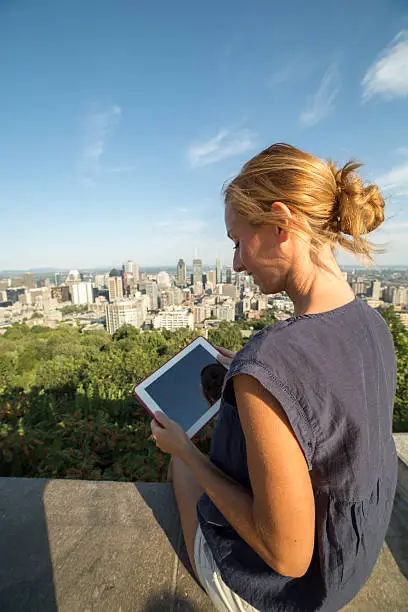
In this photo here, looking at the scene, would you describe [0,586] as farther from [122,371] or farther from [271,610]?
[122,371]

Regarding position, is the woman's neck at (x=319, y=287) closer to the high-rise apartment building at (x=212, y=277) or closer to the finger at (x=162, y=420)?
the finger at (x=162, y=420)

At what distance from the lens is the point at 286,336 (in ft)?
2.00

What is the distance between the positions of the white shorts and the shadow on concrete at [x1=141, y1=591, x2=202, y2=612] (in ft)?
0.22

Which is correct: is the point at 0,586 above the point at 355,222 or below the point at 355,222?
below

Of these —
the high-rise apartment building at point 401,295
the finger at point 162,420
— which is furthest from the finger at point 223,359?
the high-rise apartment building at point 401,295

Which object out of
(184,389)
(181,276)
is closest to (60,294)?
(181,276)

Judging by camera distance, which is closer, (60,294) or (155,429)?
(155,429)

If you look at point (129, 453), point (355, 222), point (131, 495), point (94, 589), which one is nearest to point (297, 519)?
point (355, 222)

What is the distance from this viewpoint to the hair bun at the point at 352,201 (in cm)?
81

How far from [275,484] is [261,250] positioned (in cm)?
54

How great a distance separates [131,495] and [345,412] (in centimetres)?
118

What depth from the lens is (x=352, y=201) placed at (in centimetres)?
81

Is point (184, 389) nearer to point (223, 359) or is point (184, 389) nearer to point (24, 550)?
point (223, 359)

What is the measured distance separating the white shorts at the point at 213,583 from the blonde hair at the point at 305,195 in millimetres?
976
